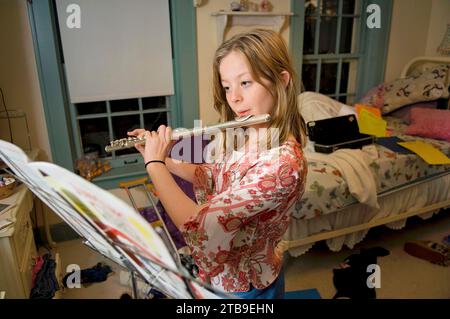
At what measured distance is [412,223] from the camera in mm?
2182

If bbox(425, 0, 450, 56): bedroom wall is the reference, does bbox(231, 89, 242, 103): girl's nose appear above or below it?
below

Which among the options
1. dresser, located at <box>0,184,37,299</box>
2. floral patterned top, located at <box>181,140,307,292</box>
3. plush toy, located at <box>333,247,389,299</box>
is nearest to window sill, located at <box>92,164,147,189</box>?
dresser, located at <box>0,184,37,299</box>

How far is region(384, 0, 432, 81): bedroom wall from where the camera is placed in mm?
2336

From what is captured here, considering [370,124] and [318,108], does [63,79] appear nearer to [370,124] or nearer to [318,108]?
[318,108]

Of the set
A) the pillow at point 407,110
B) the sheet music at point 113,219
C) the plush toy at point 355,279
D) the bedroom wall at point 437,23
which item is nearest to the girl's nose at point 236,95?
the sheet music at point 113,219

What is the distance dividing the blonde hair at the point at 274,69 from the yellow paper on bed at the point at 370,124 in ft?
4.63

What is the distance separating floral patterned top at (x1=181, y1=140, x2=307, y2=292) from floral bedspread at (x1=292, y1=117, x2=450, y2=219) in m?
0.81

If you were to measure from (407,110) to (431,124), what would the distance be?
34 cm

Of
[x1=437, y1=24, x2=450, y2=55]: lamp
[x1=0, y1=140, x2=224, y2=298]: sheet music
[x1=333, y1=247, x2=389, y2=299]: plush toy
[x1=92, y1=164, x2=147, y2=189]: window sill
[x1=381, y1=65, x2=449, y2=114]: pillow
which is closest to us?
[x1=0, y1=140, x2=224, y2=298]: sheet music

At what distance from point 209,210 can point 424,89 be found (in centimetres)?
221

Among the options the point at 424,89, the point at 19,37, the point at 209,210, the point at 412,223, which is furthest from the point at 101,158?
the point at 424,89

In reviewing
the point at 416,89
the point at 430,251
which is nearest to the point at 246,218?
the point at 430,251

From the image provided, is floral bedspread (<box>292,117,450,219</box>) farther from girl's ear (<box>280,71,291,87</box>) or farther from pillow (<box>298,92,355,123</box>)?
girl's ear (<box>280,71,291,87</box>)
